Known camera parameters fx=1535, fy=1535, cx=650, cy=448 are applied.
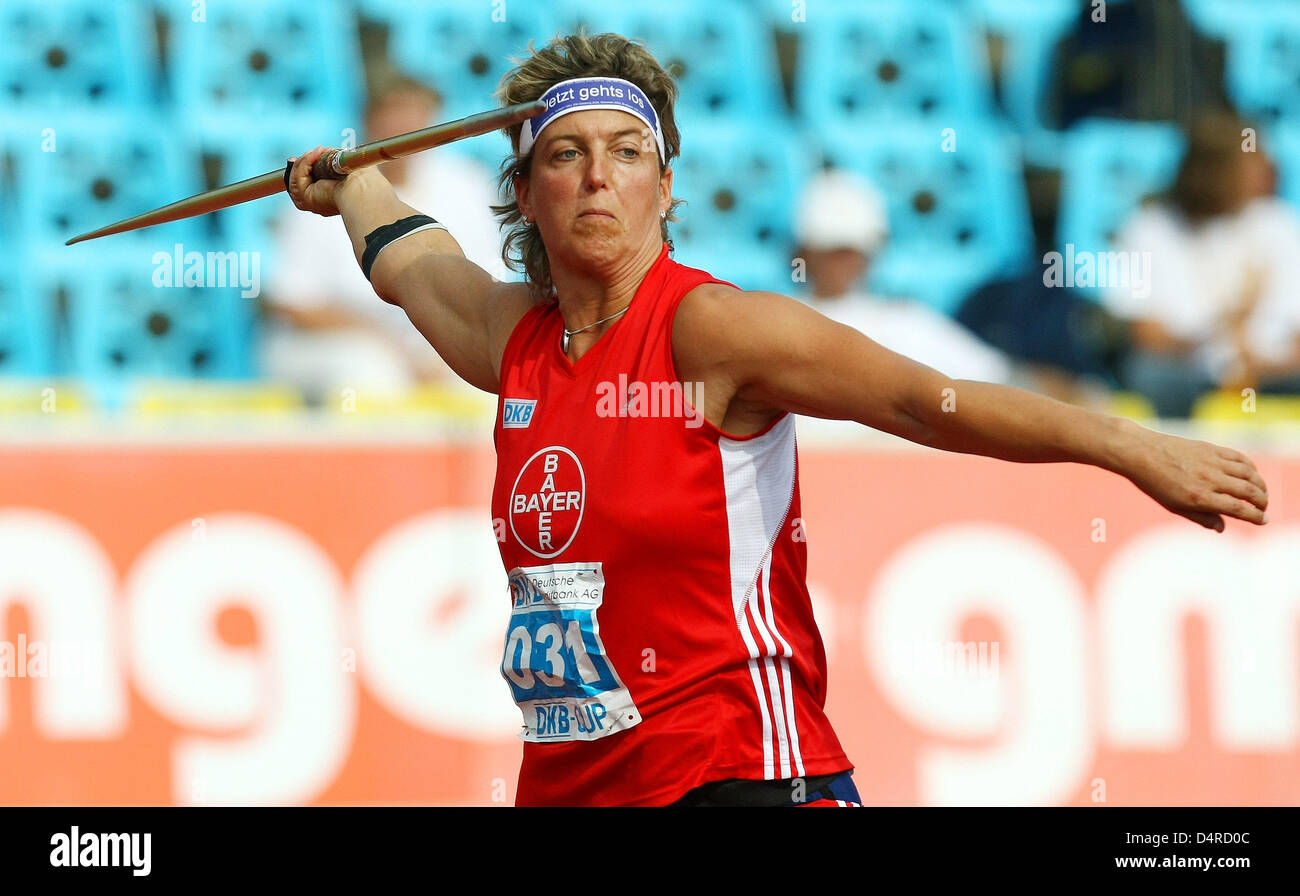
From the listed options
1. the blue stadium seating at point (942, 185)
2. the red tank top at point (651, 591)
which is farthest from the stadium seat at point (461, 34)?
the red tank top at point (651, 591)

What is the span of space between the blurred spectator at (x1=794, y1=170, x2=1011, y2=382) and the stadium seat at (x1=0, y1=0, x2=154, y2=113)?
293 centimetres

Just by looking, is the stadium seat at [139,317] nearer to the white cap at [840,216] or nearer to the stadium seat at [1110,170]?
the white cap at [840,216]

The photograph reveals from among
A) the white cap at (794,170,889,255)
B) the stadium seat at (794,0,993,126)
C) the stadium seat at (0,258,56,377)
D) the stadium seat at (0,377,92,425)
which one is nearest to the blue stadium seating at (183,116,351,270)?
the stadium seat at (0,258,56,377)

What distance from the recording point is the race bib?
3.07 metres

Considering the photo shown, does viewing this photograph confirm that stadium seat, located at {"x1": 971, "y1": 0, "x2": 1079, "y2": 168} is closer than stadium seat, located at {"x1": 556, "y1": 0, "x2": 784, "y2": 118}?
No

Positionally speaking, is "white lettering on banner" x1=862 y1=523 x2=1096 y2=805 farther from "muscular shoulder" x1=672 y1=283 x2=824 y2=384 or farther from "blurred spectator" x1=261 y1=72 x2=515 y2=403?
"muscular shoulder" x1=672 y1=283 x2=824 y2=384

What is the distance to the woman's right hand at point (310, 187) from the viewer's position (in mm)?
4168

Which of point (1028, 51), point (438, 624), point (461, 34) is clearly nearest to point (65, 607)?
point (438, 624)

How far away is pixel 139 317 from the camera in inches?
251

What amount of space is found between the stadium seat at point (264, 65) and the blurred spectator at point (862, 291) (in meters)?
2.03

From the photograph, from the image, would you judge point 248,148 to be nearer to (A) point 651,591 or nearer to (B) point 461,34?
(B) point 461,34

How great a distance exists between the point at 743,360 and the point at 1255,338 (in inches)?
162

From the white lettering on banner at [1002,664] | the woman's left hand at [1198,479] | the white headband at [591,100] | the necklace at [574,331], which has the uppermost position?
the white headband at [591,100]
